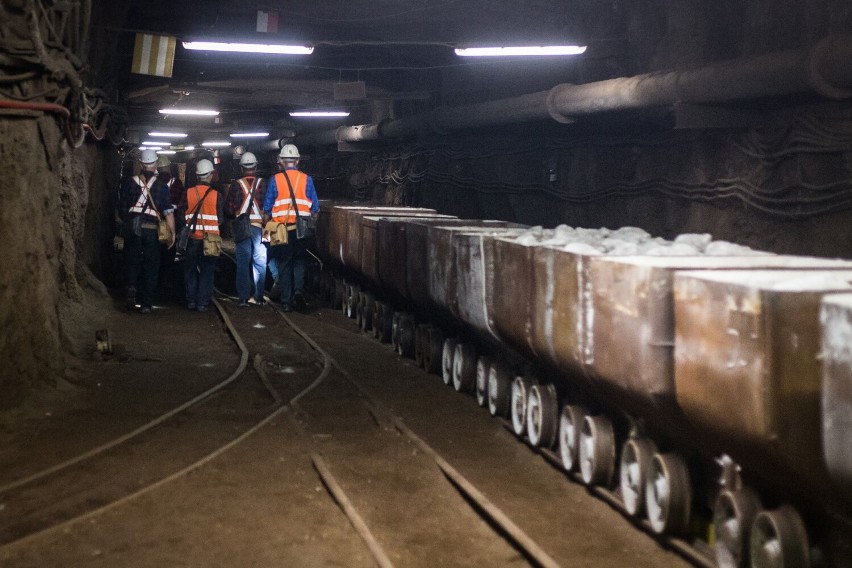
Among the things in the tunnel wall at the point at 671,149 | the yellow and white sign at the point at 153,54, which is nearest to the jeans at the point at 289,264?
the yellow and white sign at the point at 153,54

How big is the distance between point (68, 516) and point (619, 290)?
3.21m

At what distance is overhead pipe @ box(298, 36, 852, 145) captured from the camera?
7293 mm

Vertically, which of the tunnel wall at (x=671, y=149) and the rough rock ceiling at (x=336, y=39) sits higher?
the rough rock ceiling at (x=336, y=39)

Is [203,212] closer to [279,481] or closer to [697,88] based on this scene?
[697,88]

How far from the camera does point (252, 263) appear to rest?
47.8 ft

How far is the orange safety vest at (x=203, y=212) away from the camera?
1368 centimetres

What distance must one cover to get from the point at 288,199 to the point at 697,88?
246 inches

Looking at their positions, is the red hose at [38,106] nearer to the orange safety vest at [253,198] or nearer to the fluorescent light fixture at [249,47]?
the fluorescent light fixture at [249,47]

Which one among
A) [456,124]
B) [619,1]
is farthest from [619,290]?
[456,124]

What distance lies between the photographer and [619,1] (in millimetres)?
12031

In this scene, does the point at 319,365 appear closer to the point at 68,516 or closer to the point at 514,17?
the point at 68,516

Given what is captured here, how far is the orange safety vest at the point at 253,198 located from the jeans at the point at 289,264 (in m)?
0.47

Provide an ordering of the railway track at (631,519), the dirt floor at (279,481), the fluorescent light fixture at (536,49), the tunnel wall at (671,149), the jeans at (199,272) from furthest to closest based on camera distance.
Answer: the jeans at (199,272)
the fluorescent light fixture at (536,49)
the tunnel wall at (671,149)
the dirt floor at (279,481)
the railway track at (631,519)

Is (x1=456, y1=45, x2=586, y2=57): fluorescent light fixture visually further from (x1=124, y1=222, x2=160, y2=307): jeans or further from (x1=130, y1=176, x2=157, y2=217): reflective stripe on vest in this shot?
(x1=124, y1=222, x2=160, y2=307): jeans
